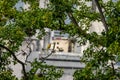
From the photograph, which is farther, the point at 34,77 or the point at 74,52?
the point at 74,52

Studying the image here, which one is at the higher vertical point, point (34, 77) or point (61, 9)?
point (61, 9)

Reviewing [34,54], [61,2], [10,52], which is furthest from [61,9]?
[34,54]

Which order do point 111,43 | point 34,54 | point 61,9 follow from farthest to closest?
point 34,54, point 61,9, point 111,43

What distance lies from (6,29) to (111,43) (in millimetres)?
4022

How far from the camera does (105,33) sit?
1284cm

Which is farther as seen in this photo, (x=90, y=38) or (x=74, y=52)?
(x=74, y=52)

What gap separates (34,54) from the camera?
21844 millimetres

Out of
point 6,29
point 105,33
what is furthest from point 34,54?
point 105,33

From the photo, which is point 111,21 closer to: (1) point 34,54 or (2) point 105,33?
(2) point 105,33

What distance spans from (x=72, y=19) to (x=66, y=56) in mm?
8421

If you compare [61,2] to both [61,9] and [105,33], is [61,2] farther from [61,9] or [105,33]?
[105,33]

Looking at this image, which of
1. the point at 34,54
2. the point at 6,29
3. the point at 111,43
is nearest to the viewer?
the point at 111,43

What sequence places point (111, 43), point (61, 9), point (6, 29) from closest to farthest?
1. point (111, 43)
2. point (61, 9)
3. point (6, 29)

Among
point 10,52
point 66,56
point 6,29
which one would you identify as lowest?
point 10,52
